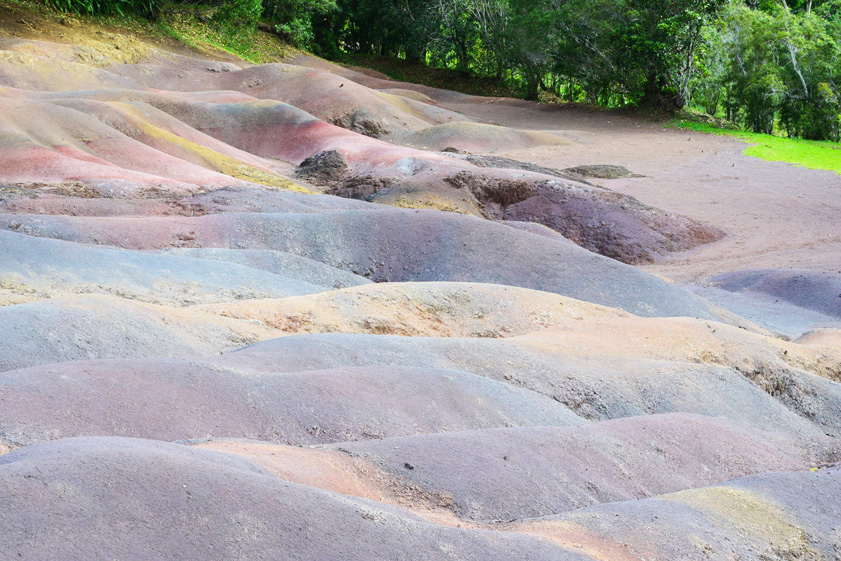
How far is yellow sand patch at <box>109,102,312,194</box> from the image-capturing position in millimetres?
15992

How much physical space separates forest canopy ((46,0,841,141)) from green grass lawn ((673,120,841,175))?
144 centimetres

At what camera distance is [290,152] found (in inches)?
810

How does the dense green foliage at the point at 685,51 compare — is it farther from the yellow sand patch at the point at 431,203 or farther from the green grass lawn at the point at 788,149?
the yellow sand patch at the point at 431,203

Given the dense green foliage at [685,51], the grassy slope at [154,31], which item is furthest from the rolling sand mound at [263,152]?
the dense green foliage at [685,51]

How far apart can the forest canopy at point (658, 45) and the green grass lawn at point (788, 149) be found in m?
1.44

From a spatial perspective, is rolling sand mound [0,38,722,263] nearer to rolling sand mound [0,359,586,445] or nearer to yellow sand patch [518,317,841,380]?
yellow sand patch [518,317,841,380]

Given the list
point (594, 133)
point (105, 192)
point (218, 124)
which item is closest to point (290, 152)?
point (218, 124)

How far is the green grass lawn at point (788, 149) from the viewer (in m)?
21.6

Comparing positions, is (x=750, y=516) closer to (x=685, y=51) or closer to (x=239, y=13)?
→ (x=685, y=51)

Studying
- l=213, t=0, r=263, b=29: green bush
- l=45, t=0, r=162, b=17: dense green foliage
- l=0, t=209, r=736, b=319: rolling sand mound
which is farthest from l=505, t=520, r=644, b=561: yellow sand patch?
l=213, t=0, r=263, b=29: green bush

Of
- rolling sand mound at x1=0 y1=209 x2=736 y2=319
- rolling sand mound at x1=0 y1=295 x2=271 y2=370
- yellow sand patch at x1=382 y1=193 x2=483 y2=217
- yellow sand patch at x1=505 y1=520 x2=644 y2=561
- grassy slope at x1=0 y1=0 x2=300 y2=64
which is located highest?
grassy slope at x1=0 y1=0 x2=300 y2=64

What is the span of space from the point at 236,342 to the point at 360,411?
6.06 ft

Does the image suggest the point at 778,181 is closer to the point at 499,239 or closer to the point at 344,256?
the point at 499,239

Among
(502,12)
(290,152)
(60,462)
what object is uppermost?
(502,12)
